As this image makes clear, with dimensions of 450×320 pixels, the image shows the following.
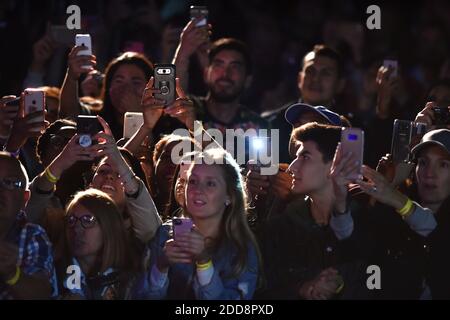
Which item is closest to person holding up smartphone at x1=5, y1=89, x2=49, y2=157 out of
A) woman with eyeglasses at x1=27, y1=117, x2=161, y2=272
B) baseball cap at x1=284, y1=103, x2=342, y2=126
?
woman with eyeglasses at x1=27, y1=117, x2=161, y2=272

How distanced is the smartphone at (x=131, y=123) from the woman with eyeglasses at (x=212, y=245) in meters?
1.10

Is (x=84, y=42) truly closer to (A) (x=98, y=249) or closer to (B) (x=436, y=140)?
(A) (x=98, y=249)

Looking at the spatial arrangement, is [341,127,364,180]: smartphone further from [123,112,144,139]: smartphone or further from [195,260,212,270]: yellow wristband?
[123,112,144,139]: smartphone

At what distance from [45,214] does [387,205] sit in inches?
68.2

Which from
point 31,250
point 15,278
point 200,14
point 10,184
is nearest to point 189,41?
point 200,14

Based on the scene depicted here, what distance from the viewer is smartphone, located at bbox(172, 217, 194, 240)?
18.9 feet

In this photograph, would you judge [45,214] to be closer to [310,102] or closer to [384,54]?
[310,102]

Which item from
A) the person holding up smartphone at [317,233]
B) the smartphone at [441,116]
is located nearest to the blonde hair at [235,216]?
the person holding up smartphone at [317,233]

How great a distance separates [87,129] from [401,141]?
164 centimetres

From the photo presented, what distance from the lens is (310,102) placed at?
8.31 m

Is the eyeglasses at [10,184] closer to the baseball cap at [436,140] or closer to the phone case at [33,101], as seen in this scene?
the phone case at [33,101]

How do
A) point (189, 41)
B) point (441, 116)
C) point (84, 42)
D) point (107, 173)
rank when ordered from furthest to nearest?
1. point (189, 41)
2. point (84, 42)
3. point (441, 116)
4. point (107, 173)

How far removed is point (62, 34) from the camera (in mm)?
8180

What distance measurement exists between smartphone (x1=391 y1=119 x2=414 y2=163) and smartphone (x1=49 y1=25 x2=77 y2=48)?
2.67 metres
